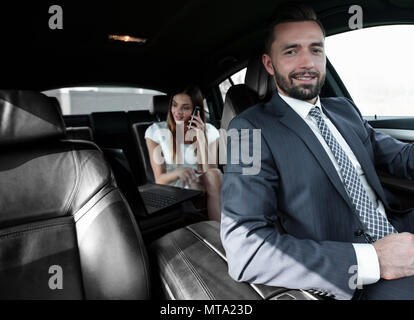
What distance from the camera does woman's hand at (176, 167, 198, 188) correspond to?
2303mm

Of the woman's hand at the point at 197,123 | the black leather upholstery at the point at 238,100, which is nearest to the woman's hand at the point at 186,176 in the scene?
the woman's hand at the point at 197,123

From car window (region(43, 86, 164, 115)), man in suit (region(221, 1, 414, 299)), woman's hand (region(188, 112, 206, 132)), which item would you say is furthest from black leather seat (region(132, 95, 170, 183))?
man in suit (region(221, 1, 414, 299))

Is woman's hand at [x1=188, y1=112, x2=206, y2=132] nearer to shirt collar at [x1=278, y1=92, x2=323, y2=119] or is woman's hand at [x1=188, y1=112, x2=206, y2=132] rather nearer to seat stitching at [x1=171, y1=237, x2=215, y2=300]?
shirt collar at [x1=278, y1=92, x2=323, y2=119]

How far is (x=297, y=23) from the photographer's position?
3.89ft

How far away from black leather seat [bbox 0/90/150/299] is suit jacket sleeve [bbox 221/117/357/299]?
31 cm

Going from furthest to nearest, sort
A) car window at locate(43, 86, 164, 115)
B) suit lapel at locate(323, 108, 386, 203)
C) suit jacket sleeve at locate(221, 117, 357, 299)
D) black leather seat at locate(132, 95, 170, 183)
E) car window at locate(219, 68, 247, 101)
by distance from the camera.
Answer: car window at locate(43, 86, 164, 115) < black leather seat at locate(132, 95, 170, 183) < car window at locate(219, 68, 247, 101) < suit lapel at locate(323, 108, 386, 203) < suit jacket sleeve at locate(221, 117, 357, 299)

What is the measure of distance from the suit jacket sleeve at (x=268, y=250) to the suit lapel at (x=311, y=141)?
0.19 metres

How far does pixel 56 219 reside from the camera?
3.25 ft

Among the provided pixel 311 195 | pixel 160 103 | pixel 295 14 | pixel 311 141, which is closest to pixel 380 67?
pixel 295 14

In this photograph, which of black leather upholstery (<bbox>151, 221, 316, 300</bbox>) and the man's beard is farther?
the man's beard

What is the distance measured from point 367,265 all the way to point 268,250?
0.26m
